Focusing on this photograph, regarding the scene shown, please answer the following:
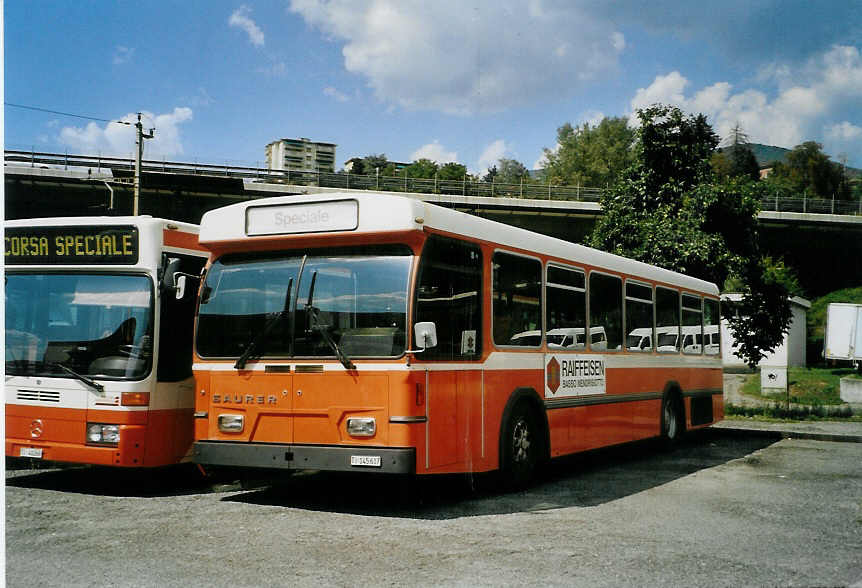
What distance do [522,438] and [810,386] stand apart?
34.4m

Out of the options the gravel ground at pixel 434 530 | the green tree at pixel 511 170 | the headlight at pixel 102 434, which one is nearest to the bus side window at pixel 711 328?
the gravel ground at pixel 434 530

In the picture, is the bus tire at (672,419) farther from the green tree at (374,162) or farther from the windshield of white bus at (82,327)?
the green tree at (374,162)

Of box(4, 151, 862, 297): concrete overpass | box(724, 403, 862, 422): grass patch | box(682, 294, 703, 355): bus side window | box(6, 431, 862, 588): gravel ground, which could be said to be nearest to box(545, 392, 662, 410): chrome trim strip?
box(6, 431, 862, 588): gravel ground

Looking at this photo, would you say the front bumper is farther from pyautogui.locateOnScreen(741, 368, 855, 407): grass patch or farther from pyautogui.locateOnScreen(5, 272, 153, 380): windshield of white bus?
pyautogui.locateOnScreen(741, 368, 855, 407): grass patch

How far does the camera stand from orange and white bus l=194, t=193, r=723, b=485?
8148 millimetres

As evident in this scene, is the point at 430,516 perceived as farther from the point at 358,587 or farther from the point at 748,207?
the point at 748,207

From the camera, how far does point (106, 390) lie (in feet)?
30.5

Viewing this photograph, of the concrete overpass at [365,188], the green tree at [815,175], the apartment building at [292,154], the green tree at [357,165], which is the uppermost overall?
the green tree at [357,165]

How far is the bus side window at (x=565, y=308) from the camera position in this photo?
10.6 meters

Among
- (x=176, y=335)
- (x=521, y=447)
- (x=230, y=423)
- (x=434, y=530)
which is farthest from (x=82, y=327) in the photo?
(x=521, y=447)

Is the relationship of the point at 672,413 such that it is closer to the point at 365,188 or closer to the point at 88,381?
the point at 88,381

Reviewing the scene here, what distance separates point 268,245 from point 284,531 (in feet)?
9.24

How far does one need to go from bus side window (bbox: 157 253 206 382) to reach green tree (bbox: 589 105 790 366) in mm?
16593

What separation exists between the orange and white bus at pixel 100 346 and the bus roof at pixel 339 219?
2.69ft
